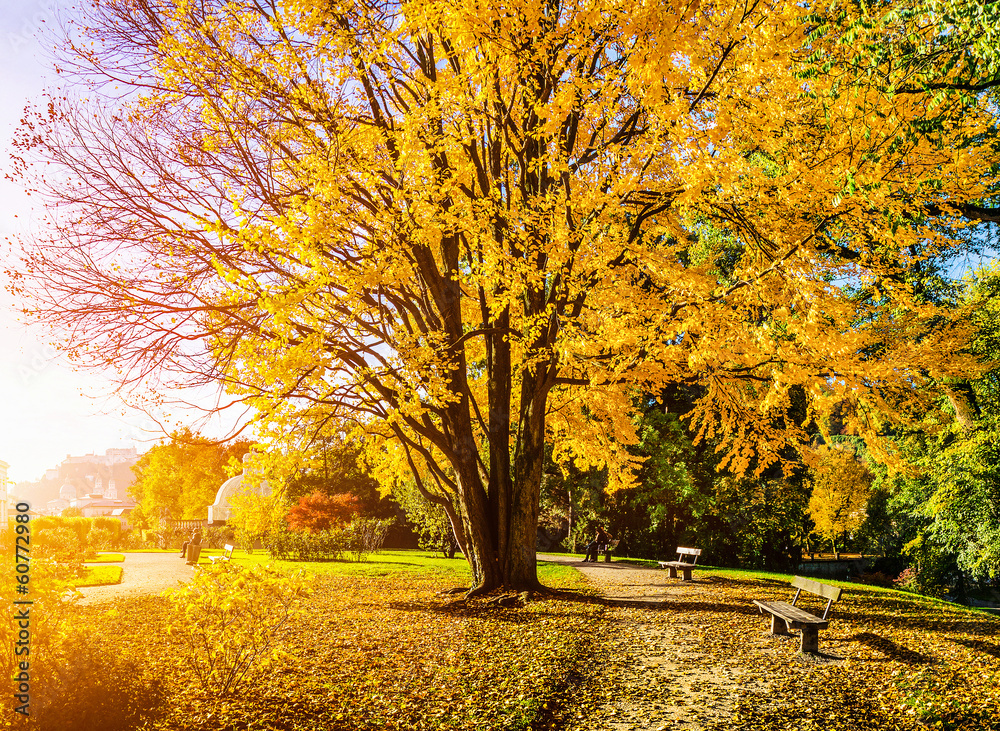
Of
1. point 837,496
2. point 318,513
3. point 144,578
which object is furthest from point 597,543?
point 144,578

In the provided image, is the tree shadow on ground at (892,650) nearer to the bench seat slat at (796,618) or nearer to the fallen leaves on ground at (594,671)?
the fallen leaves on ground at (594,671)

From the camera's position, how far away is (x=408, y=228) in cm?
1022

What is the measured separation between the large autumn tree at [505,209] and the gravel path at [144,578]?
4.98 m

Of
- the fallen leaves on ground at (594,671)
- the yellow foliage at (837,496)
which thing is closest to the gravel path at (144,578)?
the fallen leaves on ground at (594,671)

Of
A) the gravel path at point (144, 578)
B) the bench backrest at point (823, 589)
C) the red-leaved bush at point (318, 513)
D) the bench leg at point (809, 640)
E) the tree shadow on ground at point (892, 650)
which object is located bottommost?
the gravel path at point (144, 578)

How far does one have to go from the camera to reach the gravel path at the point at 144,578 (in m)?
12.8

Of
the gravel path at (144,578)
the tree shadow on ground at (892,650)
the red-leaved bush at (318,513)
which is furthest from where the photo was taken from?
the red-leaved bush at (318,513)

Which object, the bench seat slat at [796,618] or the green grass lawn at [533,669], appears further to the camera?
the bench seat slat at [796,618]

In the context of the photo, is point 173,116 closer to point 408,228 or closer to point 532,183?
point 408,228

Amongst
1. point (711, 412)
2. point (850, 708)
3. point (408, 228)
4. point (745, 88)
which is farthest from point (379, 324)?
point (850, 708)

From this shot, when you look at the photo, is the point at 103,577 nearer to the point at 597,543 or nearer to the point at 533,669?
the point at 533,669

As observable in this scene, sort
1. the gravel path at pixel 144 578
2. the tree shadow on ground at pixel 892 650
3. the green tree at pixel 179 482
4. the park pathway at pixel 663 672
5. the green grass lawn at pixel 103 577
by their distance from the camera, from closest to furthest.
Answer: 1. the park pathway at pixel 663 672
2. the tree shadow on ground at pixel 892 650
3. the gravel path at pixel 144 578
4. the green grass lawn at pixel 103 577
5. the green tree at pixel 179 482

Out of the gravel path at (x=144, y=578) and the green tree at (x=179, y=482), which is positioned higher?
the green tree at (x=179, y=482)

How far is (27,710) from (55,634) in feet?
1.89
